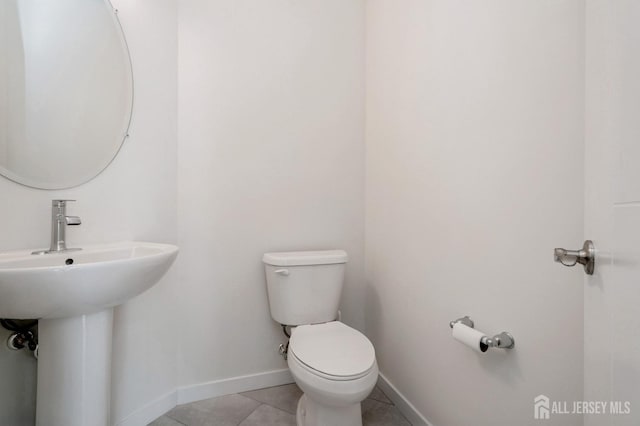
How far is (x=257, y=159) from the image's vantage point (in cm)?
167

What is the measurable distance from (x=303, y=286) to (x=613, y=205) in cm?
122

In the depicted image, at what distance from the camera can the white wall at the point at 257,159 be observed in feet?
5.12

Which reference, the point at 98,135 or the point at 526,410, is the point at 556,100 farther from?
the point at 98,135

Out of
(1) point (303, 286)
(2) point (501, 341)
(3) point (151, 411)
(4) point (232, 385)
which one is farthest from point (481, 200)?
(3) point (151, 411)

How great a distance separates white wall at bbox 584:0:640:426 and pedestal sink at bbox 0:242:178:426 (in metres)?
1.09

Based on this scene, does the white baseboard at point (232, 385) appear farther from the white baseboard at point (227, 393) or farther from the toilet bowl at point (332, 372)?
the toilet bowl at point (332, 372)

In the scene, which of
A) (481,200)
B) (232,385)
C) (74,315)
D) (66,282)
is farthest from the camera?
(232,385)

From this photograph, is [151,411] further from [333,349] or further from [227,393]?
[333,349]

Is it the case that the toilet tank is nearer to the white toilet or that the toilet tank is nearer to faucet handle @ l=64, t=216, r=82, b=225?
the white toilet

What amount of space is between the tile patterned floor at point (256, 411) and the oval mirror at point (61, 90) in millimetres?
1164

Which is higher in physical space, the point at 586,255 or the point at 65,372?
the point at 586,255

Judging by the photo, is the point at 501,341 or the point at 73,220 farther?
the point at 73,220

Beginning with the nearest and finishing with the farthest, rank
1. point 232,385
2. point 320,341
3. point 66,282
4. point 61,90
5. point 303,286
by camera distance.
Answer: point 66,282, point 61,90, point 320,341, point 303,286, point 232,385

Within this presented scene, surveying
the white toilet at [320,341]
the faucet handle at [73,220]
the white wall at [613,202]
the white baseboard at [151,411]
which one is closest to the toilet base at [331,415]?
the white toilet at [320,341]
